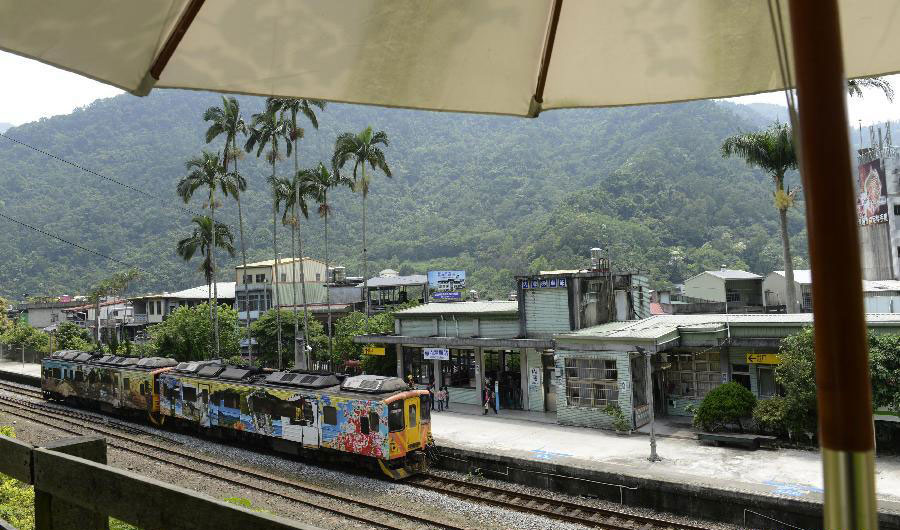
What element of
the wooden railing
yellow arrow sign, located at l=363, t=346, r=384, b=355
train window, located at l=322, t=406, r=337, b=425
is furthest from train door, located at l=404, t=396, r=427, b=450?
the wooden railing

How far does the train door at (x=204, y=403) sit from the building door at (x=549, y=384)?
1143 centimetres

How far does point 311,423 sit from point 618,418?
30.2 ft

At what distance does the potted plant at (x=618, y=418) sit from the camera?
19.2 meters

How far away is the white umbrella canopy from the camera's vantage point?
7.53ft

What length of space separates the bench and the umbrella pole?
17448 millimetres

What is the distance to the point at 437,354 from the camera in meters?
24.2

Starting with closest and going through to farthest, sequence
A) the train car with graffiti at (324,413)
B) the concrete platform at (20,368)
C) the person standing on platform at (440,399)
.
→ the train car with graffiti at (324,413)
the person standing on platform at (440,399)
the concrete platform at (20,368)

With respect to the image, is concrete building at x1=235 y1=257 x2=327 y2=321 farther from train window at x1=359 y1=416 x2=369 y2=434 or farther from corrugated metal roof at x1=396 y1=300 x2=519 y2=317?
train window at x1=359 y1=416 x2=369 y2=434

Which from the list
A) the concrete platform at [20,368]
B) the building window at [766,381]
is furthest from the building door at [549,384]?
the concrete platform at [20,368]

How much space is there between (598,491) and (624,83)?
1321 centimetres

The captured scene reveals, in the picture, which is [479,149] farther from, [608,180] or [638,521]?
[638,521]

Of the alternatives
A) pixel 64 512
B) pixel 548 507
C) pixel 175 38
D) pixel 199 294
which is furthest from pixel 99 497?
pixel 199 294

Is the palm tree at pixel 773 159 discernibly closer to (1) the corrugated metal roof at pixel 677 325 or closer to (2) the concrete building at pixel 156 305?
(1) the corrugated metal roof at pixel 677 325

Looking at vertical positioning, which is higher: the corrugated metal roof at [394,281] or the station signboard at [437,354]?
the corrugated metal roof at [394,281]
